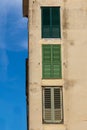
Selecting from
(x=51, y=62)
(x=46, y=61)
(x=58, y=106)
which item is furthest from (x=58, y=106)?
(x=46, y=61)

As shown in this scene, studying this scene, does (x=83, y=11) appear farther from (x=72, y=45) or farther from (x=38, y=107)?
(x=38, y=107)

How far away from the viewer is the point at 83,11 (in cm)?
4059

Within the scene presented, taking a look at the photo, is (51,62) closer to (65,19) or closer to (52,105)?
(52,105)

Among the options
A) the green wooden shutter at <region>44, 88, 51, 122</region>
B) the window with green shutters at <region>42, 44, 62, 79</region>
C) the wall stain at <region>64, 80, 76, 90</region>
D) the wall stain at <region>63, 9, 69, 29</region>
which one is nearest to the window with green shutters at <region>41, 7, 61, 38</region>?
the wall stain at <region>63, 9, 69, 29</region>

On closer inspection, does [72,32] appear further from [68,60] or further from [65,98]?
[65,98]

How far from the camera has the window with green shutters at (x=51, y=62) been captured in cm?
3931

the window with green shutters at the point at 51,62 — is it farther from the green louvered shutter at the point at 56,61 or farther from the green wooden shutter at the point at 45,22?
the green wooden shutter at the point at 45,22

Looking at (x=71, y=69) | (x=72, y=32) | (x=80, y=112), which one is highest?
(x=72, y=32)

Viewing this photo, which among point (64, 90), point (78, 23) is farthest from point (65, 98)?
point (78, 23)

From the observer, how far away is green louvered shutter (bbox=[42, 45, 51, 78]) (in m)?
39.3

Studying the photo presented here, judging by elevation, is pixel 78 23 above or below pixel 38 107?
above

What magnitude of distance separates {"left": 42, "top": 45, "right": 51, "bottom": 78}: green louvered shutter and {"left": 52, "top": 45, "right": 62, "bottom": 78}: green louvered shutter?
12.6 inches

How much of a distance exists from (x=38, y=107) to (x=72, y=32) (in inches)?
260

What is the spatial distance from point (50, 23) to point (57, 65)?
3.44m
